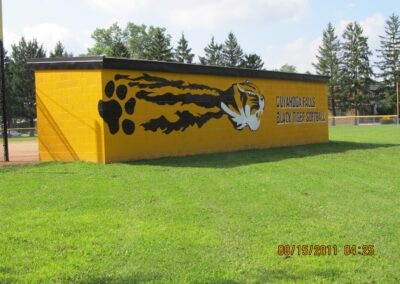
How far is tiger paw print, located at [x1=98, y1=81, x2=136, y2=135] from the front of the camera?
1388cm

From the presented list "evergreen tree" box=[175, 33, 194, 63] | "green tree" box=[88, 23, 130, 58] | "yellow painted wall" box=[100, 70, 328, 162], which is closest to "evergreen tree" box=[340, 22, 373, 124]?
"evergreen tree" box=[175, 33, 194, 63]

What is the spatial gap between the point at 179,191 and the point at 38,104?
764 centimetres

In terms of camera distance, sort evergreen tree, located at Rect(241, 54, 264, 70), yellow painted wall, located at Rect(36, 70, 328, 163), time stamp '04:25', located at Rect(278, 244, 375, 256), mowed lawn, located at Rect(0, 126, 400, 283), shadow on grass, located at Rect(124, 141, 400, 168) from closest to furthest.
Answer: mowed lawn, located at Rect(0, 126, 400, 283)
time stamp '04:25', located at Rect(278, 244, 375, 256)
shadow on grass, located at Rect(124, 141, 400, 168)
yellow painted wall, located at Rect(36, 70, 328, 163)
evergreen tree, located at Rect(241, 54, 264, 70)

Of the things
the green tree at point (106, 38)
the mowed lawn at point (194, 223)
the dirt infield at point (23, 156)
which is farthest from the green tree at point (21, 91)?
the mowed lawn at point (194, 223)

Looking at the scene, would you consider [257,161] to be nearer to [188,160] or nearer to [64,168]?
[188,160]

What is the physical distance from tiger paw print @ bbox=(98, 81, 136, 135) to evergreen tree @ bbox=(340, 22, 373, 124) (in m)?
67.5

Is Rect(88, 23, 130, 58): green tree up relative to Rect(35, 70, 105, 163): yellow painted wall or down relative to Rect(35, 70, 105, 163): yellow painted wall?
up

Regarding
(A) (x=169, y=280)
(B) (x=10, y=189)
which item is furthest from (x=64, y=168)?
(A) (x=169, y=280)

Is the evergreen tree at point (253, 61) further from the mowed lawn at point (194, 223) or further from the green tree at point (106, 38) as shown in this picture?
the mowed lawn at point (194, 223)

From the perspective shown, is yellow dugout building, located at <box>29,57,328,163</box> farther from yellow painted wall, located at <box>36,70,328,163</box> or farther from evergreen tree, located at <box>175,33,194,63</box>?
evergreen tree, located at <box>175,33,194,63</box>

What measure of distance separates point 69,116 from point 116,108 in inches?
62.4

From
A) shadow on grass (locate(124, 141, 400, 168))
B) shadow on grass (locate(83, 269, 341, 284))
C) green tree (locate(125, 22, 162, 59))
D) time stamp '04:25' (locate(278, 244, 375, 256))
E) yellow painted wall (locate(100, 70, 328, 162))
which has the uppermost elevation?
green tree (locate(125, 22, 162, 59))

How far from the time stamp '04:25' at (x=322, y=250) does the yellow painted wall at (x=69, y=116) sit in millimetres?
9205

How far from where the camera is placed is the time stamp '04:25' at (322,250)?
5.39m
